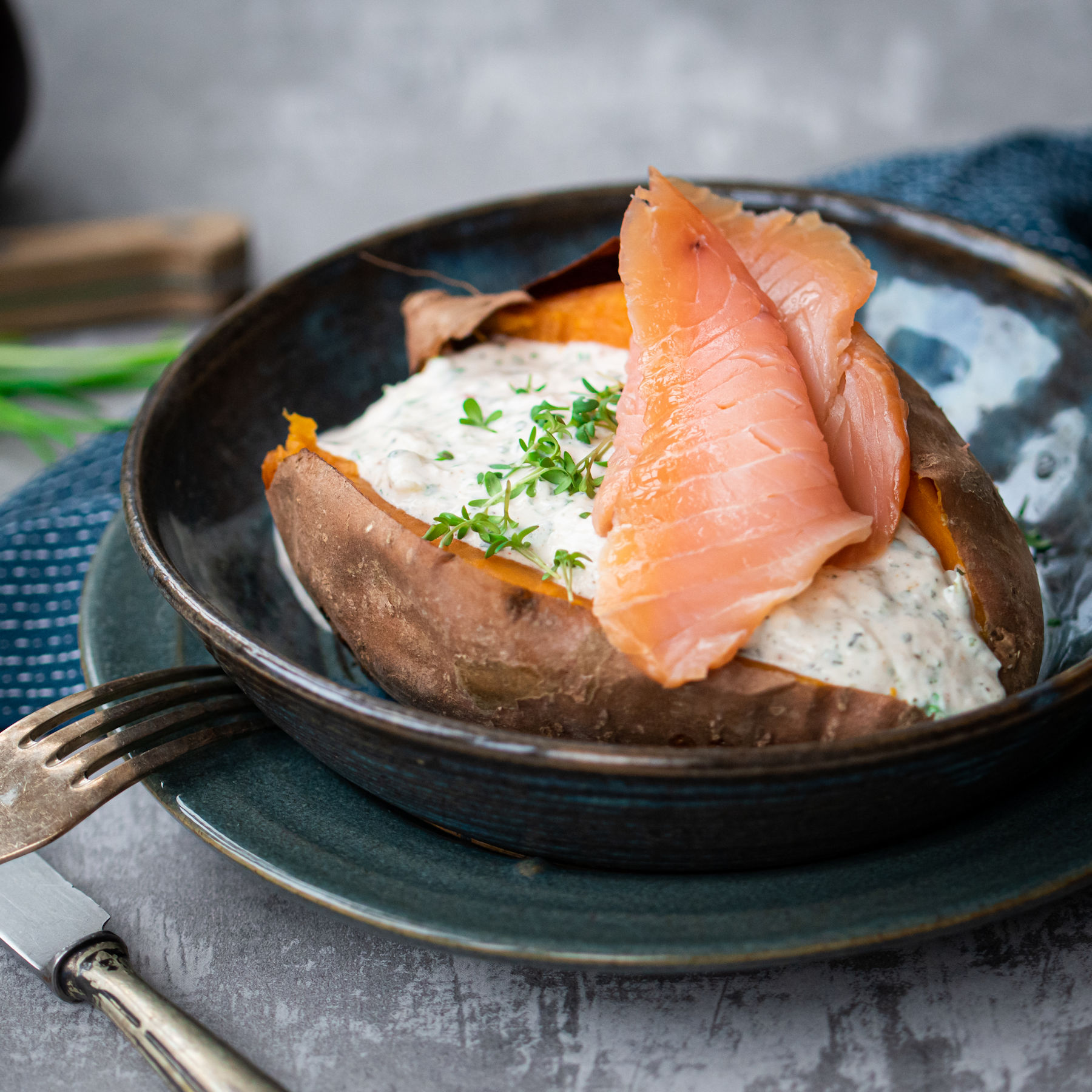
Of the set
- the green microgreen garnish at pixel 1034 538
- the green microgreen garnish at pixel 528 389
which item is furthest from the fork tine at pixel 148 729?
the green microgreen garnish at pixel 1034 538

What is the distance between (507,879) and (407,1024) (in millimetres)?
236

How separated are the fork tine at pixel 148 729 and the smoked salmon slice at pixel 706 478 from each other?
21.5 inches

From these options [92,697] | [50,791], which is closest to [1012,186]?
[92,697]

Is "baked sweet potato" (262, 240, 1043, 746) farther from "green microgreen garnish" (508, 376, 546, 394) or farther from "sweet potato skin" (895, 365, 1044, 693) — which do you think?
"green microgreen garnish" (508, 376, 546, 394)

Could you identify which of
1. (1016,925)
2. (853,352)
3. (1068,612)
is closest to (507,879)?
(1016,925)

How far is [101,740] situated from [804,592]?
886mm

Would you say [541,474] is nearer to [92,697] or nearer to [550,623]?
[550,623]

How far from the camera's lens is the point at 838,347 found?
5.08ft

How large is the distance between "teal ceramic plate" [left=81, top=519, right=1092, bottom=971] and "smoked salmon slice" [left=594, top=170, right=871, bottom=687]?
0.25 m

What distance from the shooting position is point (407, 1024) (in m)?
1.38

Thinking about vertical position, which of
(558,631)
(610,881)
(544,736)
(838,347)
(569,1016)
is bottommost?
(569,1016)

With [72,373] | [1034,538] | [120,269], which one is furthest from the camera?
[120,269]

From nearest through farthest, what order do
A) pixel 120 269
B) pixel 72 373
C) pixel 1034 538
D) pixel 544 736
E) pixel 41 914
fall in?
pixel 544 736, pixel 41 914, pixel 1034 538, pixel 72 373, pixel 120 269

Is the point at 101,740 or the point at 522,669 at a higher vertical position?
the point at 522,669
